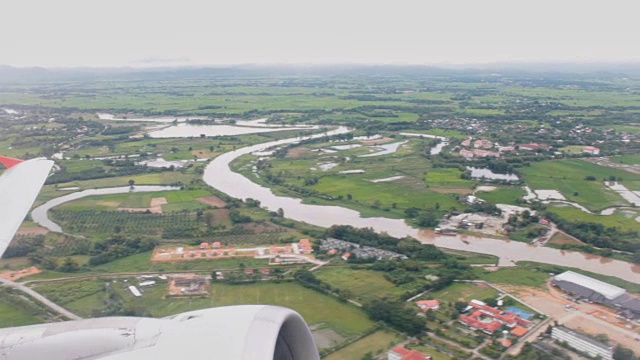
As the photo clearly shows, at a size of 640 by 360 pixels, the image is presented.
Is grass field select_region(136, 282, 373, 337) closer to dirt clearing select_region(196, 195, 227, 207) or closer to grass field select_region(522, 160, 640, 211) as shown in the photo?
dirt clearing select_region(196, 195, 227, 207)

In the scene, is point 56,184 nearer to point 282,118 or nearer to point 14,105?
point 282,118

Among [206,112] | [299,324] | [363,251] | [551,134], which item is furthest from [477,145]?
[299,324]

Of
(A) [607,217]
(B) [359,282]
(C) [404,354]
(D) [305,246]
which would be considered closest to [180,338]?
(C) [404,354]

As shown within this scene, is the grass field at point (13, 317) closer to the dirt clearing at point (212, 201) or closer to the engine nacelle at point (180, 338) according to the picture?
the engine nacelle at point (180, 338)

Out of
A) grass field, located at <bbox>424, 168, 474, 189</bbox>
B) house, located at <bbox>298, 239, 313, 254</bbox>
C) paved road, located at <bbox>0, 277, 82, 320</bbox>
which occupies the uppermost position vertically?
paved road, located at <bbox>0, 277, 82, 320</bbox>

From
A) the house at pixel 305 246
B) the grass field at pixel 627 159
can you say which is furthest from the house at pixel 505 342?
the grass field at pixel 627 159

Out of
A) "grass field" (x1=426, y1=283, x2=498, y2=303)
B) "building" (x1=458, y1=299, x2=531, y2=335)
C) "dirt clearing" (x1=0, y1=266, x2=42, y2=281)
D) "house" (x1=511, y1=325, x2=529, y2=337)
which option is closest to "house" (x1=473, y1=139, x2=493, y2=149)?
"grass field" (x1=426, y1=283, x2=498, y2=303)
